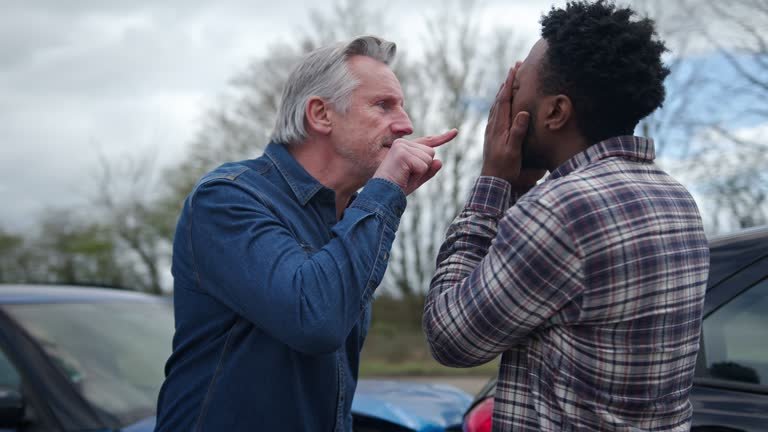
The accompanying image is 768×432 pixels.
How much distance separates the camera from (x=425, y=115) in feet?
59.8

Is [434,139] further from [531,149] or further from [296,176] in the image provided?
[296,176]

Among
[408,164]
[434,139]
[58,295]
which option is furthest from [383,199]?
[58,295]

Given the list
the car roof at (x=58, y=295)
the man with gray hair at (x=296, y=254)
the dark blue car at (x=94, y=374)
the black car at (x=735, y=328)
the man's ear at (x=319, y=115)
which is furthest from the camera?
the car roof at (x=58, y=295)

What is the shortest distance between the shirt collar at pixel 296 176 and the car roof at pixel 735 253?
1418 millimetres

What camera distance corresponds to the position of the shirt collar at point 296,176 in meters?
1.93

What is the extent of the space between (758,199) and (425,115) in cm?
1060

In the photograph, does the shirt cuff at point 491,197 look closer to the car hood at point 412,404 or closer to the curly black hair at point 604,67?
the curly black hair at point 604,67

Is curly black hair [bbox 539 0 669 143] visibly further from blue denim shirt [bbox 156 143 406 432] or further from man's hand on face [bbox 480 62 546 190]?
blue denim shirt [bbox 156 143 406 432]

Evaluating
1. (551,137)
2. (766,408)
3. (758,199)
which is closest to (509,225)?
(551,137)

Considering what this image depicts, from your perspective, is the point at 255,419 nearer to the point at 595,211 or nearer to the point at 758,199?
the point at 595,211

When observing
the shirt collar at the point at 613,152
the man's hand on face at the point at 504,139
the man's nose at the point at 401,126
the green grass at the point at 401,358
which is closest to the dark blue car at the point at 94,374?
the man's nose at the point at 401,126

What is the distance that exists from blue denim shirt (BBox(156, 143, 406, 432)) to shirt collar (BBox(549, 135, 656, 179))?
41 centimetres

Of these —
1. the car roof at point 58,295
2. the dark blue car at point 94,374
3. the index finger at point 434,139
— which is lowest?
the dark blue car at point 94,374

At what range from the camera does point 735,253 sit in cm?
251
